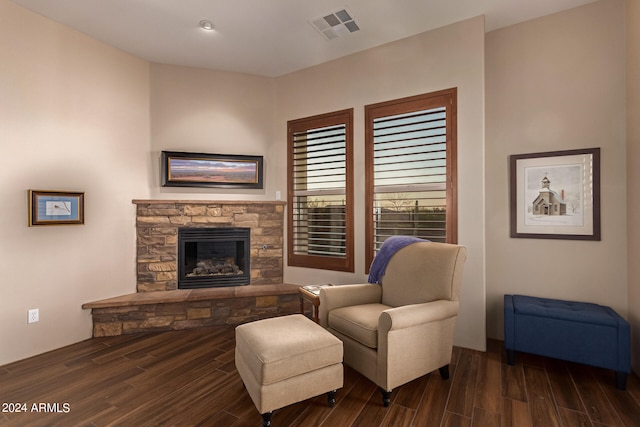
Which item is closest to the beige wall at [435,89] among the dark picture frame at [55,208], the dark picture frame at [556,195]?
the dark picture frame at [556,195]

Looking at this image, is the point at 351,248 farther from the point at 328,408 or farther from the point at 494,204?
the point at 328,408

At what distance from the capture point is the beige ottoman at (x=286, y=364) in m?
1.91

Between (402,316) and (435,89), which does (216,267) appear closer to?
(402,316)

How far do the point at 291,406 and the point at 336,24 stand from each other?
3.31 m

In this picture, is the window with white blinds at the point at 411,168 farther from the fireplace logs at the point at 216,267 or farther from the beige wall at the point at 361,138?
the fireplace logs at the point at 216,267

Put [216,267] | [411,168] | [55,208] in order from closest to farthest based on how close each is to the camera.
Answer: [55,208]
[411,168]
[216,267]

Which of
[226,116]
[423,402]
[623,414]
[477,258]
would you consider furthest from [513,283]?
[226,116]

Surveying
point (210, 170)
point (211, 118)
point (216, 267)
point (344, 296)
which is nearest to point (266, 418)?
point (344, 296)

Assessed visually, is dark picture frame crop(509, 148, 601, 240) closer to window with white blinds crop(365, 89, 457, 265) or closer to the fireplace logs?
window with white blinds crop(365, 89, 457, 265)

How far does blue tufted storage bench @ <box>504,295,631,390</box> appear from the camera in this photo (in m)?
2.35

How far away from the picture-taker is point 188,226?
154 inches

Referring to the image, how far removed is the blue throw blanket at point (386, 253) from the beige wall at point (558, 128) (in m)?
0.96

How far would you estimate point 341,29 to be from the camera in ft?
10.7

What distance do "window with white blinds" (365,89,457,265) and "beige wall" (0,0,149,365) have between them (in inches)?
107
